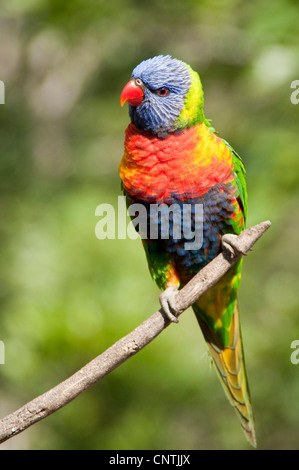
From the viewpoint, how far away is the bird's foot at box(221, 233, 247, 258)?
90.9 inches

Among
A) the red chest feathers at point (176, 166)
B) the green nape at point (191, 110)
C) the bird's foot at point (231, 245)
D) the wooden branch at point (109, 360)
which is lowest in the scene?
the wooden branch at point (109, 360)

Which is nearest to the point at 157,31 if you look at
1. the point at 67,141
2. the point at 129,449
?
the point at 67,141

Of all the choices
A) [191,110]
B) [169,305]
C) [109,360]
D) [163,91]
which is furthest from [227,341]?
[163,91]

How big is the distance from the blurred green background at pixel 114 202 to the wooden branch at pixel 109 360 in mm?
824

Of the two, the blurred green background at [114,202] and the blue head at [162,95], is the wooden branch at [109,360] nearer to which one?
the blue head at [162,95]

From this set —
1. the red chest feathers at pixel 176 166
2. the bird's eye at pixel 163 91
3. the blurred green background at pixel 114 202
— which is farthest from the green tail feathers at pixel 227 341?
the bird's eye at pixel 163 91

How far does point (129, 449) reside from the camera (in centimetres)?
367

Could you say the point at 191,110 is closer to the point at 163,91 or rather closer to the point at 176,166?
the point at 163,91

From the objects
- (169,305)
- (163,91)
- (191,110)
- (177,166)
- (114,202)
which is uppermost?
(114,202)

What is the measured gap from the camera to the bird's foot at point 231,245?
A: 231 cm

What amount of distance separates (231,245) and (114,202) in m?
2.48

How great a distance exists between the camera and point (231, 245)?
7.77 ft

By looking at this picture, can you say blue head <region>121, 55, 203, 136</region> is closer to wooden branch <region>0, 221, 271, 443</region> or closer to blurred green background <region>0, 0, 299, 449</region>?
wooden branch <region>0, 221, 271, 443</region>
